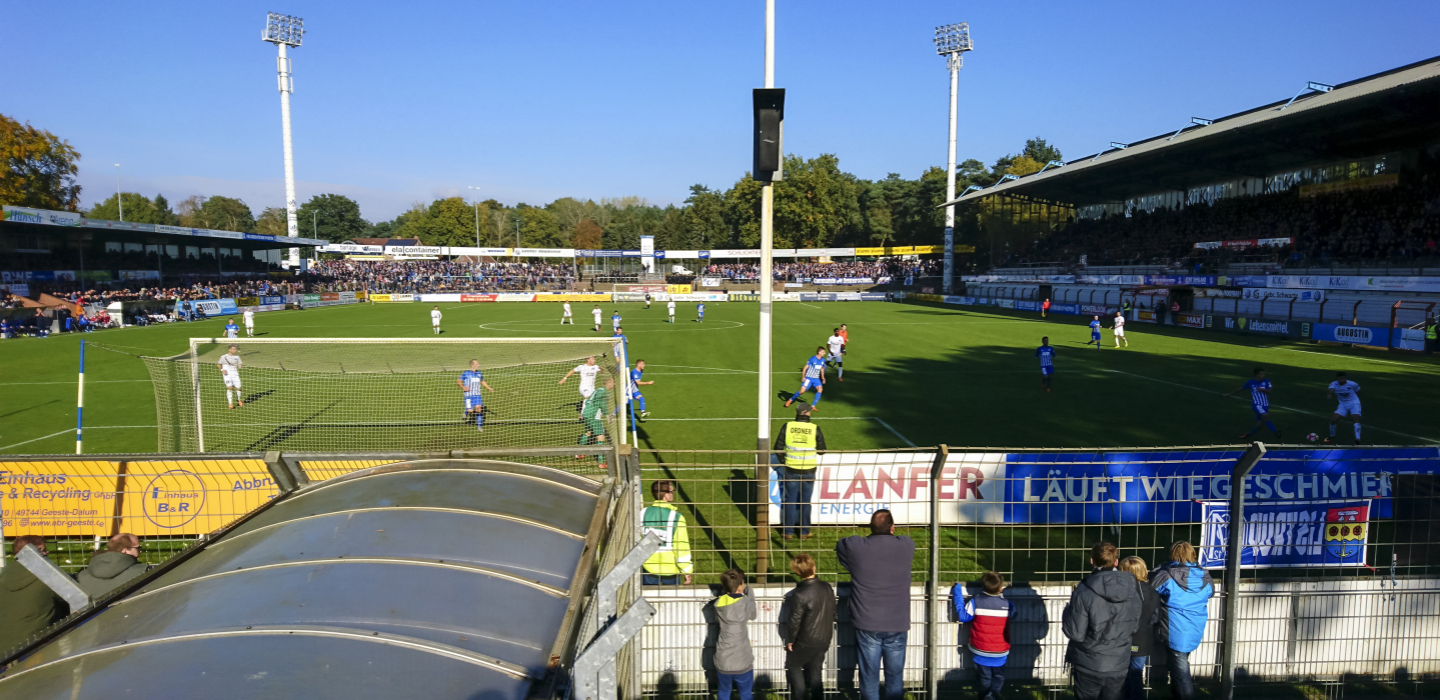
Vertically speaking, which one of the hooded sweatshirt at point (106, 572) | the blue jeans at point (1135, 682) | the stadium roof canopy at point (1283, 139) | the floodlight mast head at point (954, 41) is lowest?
the blue jeans at point (1135, 682)

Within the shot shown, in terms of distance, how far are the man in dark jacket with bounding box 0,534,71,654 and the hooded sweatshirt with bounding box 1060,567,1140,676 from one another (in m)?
7.50

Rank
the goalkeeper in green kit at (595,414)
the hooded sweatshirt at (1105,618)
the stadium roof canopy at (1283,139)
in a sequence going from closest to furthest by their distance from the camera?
the hooded sweatshirt at (1105,618), the goalkeeper in green kit at (595,414), the stadium roof canopy at (1283,139)

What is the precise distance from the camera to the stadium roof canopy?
31.7 meters

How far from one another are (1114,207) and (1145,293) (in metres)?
23.8

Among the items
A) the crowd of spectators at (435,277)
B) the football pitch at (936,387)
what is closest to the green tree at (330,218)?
the crowd of spectators at (435,277)

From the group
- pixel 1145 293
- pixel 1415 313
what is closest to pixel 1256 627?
pixel 1415 313

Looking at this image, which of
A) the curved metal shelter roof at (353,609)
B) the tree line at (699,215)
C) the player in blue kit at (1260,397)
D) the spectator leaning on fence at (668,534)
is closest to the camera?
the curved metal shelter roof at (353,609)

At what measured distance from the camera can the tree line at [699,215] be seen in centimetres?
9269

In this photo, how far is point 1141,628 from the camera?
5.77 m

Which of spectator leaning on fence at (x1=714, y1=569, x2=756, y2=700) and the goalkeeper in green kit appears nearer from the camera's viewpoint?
spectator leaning on fence at (x1=714, y1=569, x2=756, y2=700)

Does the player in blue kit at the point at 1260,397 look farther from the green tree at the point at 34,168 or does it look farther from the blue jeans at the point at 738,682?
the green tree at the point at 34,168

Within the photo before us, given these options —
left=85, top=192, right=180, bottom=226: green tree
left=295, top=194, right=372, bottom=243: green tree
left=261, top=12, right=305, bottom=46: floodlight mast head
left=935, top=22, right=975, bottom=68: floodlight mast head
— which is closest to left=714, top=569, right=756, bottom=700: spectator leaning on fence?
left=935, top=22, right=975, bottom=68: floodlight mast head

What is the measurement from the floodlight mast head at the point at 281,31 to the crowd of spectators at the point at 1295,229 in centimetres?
8185

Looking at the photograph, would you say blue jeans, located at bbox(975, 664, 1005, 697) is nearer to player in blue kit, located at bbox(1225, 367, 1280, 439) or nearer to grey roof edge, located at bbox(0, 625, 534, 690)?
grey roof edge, located at bbox(0, 625, 534, 690)
